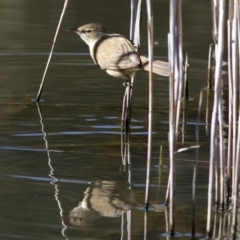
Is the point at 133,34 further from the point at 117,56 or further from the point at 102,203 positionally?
the point at 102,203

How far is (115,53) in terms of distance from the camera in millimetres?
6305

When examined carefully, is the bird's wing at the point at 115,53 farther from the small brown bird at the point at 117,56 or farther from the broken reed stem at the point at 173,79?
the broken reed stem at the point at 173,79

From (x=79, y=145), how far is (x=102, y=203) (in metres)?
1.31

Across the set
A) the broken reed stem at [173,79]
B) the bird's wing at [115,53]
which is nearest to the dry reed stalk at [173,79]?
the broken reed stem at [173,79]

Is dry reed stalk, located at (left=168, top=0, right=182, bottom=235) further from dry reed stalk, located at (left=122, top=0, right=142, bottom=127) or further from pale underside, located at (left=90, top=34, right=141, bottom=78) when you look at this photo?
dry reed stalk, located at (left=122, top=0, right=142, bottom=127)

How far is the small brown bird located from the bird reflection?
3.31 feet

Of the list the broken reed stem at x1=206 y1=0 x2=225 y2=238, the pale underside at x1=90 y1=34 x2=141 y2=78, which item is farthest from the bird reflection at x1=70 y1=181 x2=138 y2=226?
the pale underside at x1=90 y1=34 x2=141 y2=78

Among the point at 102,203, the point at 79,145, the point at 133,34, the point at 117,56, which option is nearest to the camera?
the point at 102,203

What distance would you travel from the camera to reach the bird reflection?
462 cm

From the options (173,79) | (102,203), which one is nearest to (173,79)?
(173,79)

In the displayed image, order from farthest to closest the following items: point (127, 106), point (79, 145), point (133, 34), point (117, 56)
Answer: point (127, 106)
point (133, 34)
point (117, 56)
point (79, 145)

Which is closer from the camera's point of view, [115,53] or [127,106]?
[115,53]

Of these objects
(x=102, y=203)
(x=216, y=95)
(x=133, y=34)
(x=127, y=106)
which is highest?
(x=133, y=34)

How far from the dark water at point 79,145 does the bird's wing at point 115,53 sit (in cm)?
62
